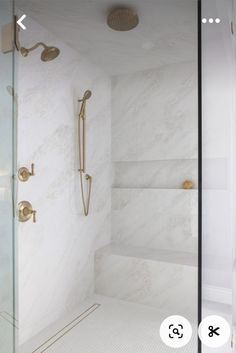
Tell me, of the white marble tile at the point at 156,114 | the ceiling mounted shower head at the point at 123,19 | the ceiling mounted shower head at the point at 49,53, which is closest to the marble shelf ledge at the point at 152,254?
the white marble tile at the point at 156,114

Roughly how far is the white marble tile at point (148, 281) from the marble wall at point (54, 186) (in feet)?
0.43

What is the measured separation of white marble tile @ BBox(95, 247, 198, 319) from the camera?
72.5 inches

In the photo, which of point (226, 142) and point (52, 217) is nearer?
point (226, 142)

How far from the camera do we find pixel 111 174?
8.24ft

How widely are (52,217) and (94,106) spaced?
1.02 m

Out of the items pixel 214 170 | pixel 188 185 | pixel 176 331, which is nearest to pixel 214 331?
pixel 214 170

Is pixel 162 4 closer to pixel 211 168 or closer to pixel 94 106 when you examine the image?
pixel 94 106

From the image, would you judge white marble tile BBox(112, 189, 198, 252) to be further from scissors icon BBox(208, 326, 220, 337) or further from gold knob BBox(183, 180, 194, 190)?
scissors icon BBox(208, 326, 220, 337)

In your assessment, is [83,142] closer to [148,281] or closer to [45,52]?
[45,52]

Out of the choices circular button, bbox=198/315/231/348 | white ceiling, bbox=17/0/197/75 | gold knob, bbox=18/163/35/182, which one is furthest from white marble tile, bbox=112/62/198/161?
circular button, bbox=198/315/231/348

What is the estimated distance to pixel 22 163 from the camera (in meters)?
1.56

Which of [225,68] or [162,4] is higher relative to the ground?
Answer: [162,4]

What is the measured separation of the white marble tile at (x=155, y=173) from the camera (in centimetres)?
227

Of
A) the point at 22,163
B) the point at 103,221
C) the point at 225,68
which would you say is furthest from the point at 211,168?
the point at 103,221
